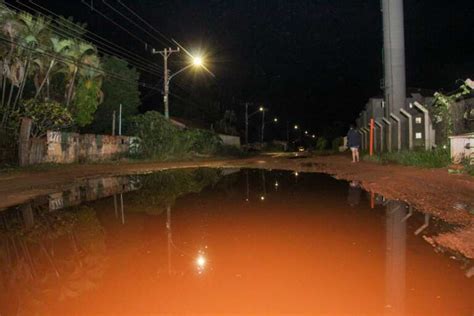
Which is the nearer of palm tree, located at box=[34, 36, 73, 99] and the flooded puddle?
the flooded puddle

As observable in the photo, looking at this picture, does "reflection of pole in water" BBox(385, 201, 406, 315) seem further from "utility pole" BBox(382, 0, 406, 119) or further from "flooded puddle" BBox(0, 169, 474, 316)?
"utility pole" BBox(382, 0, 406, 119)

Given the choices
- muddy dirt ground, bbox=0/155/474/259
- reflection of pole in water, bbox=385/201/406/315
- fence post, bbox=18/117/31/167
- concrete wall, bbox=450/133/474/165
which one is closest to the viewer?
reflection of pole in water, bbox=385/201/406/315

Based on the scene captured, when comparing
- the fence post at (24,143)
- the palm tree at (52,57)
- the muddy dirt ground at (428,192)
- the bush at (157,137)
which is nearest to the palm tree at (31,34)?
the palm tree at (52,57)

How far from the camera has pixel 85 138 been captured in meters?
30.8

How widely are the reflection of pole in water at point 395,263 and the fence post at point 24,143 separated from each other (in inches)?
792

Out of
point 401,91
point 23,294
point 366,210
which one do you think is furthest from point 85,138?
point 23,294

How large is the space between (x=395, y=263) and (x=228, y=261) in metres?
2.09

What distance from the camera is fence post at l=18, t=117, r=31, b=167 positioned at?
2389cm

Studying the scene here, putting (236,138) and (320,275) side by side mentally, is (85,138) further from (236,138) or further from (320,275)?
(236,138)

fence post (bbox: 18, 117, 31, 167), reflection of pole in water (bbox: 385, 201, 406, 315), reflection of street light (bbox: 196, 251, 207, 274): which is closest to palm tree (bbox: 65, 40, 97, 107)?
fence post (bbox: 18, 117, 31, 167)

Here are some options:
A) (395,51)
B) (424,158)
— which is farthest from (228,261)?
(395,51)

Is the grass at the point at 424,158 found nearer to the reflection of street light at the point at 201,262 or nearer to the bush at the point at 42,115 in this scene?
the reflection of street light at the point at 201,262

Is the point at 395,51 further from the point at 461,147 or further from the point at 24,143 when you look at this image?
the point at 24,143

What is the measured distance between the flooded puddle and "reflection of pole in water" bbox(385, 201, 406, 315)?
0.05 ft
